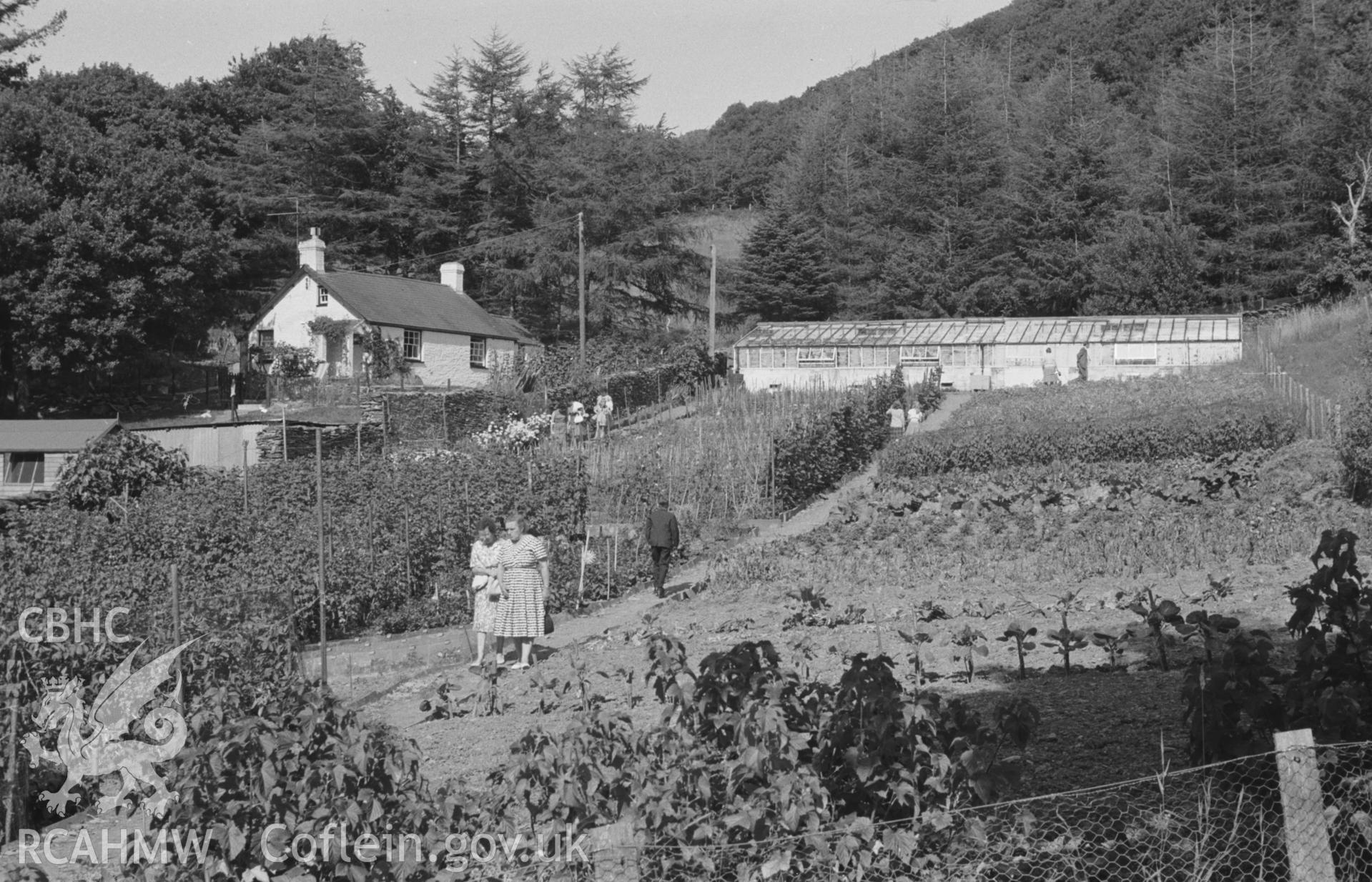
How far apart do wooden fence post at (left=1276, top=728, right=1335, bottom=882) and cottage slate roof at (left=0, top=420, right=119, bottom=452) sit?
2348 cm

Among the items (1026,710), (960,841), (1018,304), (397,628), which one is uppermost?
(1018,304)

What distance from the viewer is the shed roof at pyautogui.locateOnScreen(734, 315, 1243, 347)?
42281 mm

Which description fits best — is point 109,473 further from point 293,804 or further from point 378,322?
point 293,804

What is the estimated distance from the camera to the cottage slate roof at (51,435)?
25.0 m

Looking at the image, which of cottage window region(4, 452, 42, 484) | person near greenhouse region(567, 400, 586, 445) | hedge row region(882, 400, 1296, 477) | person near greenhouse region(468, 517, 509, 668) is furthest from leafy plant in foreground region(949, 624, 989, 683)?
cottage window region(4, 452, 42, 484)

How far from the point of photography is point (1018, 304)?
185 ft

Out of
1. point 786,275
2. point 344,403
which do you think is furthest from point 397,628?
point 786,275

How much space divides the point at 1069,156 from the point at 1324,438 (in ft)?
116

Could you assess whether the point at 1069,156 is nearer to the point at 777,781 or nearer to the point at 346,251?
the point at 346,251

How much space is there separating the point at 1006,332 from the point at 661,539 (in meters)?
30.7

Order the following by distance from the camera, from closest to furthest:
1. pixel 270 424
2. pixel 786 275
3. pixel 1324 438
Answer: pixel 1324 438 → pixel 270 424 → pixel 786 275

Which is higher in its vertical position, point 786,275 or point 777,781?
point 786,275


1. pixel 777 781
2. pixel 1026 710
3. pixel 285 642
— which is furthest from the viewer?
pixel 285 642

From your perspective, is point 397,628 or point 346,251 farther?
point 346,251
